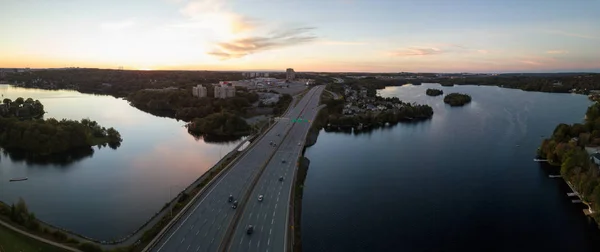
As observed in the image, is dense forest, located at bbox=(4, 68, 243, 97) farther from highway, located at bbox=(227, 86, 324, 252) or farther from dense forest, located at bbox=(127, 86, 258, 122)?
highway, located at bbox=(227, 86, 324, 252)

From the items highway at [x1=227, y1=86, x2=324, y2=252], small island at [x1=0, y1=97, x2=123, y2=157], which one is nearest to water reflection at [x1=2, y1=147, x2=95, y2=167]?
small island at [x1=0, y1=97, x2=123, y2=157]

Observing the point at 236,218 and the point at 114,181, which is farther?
the point at 114,181

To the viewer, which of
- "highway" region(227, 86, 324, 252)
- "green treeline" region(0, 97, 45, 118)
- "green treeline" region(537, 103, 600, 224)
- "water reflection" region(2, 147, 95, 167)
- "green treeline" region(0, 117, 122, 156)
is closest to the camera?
"highway" region(227, 86, 324, 252)

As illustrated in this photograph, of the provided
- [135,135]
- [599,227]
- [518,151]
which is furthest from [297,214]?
[135,135]

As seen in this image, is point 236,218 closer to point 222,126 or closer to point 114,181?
point 114,181

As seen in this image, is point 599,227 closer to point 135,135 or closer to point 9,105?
point 135,135

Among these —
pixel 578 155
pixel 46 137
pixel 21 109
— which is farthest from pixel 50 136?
pixel 578 155

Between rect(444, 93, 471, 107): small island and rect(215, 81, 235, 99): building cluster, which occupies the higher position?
rect(215, 81, 235, 99): building cluster
